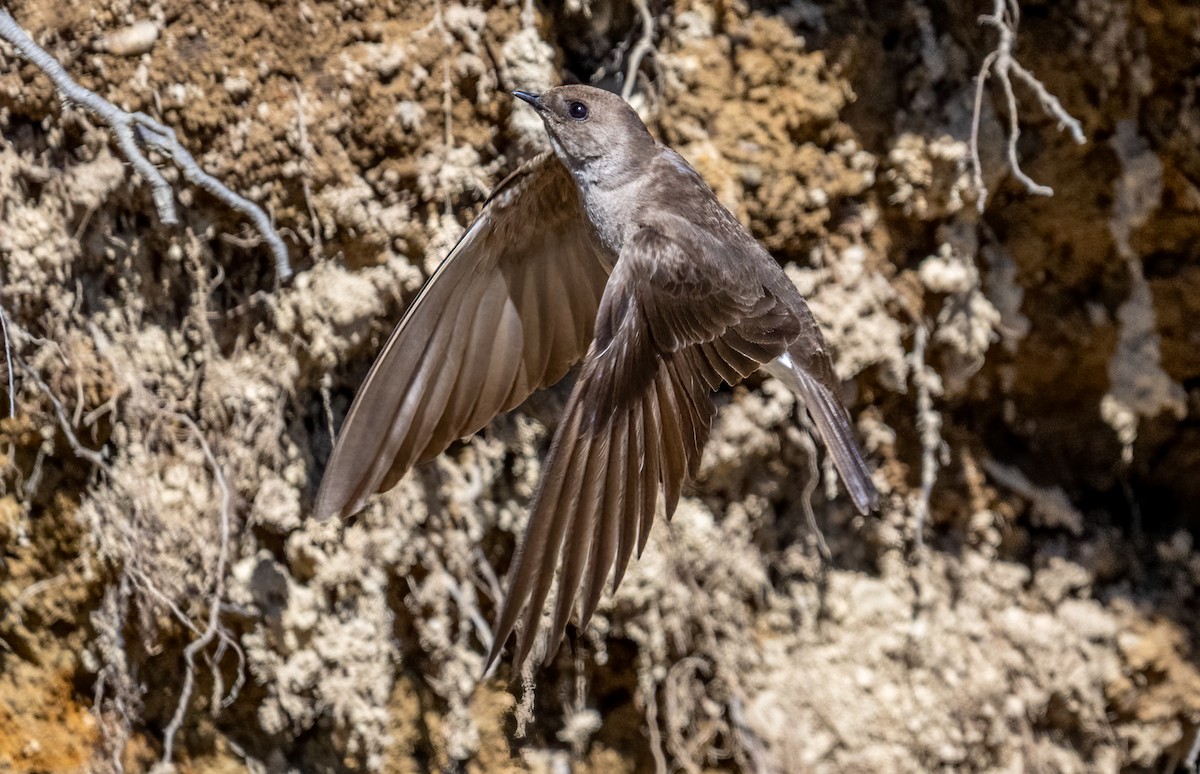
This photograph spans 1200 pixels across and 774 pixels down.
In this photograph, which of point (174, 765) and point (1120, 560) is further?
point (1120, 560)

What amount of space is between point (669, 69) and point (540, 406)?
83 cm

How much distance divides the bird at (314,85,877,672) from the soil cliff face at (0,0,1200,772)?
0.67ft

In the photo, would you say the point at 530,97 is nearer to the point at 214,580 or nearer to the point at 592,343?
the point at 592,343

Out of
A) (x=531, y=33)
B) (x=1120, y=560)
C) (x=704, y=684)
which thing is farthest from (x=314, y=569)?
(x=1120, y=560)

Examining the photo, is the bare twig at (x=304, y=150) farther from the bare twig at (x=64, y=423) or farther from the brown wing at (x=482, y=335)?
the bare twig at (x=64, y=423)

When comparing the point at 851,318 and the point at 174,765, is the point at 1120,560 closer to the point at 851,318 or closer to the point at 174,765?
the point at 851,318

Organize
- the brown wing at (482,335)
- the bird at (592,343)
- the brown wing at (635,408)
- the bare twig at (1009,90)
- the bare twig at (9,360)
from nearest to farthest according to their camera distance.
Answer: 1. the brown wing at (635,408)
2. the bird at (592,343)
3. the brown wing at (482,335)
4. the bare twig at (9,360)
5. the bare twig at (1009,90)

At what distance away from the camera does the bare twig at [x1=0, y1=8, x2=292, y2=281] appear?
2396 mm

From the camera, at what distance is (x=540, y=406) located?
2.84 meters

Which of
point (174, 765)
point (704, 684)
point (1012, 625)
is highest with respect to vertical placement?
point (1012, 625)

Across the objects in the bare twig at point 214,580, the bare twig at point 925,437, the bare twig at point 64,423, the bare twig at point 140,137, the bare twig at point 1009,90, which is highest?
the bare twig at point 1009,90

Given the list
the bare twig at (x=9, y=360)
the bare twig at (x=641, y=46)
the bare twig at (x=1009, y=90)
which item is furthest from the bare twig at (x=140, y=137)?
the bare twig at (x=1009, y=90)

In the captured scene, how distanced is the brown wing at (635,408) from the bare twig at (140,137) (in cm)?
87

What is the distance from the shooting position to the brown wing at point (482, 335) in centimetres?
235
